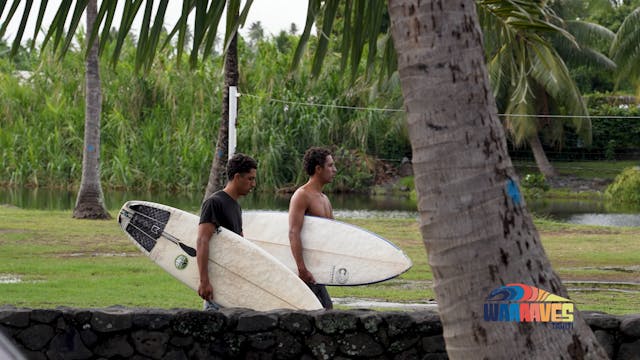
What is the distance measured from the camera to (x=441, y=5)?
12.7 feet

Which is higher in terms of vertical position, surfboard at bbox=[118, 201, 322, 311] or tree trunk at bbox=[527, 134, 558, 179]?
surfboard at bbox=[118, 201, 322, 311]

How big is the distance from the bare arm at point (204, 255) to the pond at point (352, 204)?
713 inches

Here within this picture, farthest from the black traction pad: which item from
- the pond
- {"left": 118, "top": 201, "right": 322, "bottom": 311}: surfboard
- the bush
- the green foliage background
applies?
the bush

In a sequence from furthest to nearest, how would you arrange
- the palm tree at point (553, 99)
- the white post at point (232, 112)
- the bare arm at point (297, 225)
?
the palm tree at point (553, 99)
the white post at point (232, 112)
the bare arm at point (297, 225)

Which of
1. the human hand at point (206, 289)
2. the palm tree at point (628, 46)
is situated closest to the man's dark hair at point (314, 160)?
the human hand at point (206, 289)

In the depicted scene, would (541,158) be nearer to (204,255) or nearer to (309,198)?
(309,198)

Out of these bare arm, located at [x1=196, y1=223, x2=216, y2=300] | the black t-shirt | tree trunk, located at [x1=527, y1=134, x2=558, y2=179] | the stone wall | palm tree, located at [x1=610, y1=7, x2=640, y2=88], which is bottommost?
tree trunk, located at [x1=527, y1=134, x2=558, y2=179]

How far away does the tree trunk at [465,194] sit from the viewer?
3760 mm

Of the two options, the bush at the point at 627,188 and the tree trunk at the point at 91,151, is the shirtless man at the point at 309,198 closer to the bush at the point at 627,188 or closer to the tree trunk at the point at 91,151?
the tree trunk at the point at 91,151

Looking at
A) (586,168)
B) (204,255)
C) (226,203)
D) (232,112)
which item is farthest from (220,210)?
(586,168)

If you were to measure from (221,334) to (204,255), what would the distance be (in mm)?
553

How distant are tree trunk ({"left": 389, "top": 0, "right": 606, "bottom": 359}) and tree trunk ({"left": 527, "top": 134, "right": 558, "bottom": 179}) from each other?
39034 mm

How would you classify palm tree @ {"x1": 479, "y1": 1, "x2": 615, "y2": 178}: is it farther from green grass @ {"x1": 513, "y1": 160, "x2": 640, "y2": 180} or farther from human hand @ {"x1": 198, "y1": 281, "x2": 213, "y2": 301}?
human hand @ {"x1": 198, "y1": 281, "x2": 213, "y2": 301}

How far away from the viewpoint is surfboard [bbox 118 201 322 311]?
748 centimetres
